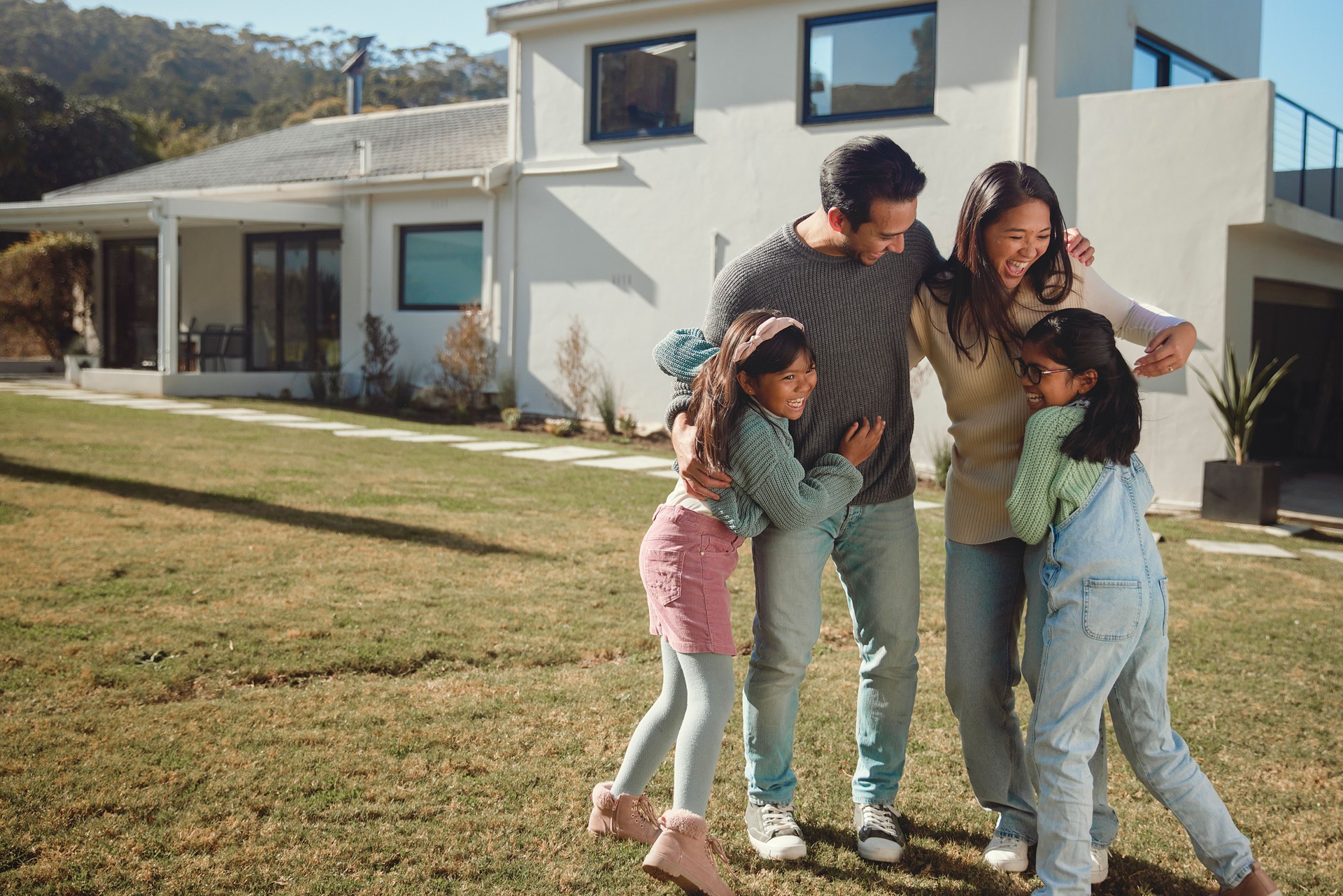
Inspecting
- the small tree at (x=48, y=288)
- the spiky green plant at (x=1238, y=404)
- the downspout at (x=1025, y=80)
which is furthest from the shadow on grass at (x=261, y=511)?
the small tree at (x=48, y=288)

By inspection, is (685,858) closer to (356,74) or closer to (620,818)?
(620,818)

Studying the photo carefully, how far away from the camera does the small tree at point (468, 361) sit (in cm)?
1397

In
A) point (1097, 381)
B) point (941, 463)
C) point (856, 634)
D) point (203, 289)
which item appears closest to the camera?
point (1097, 381)

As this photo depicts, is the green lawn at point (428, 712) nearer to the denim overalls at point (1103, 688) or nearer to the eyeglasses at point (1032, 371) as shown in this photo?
the denim overalls at point (1103, 688)

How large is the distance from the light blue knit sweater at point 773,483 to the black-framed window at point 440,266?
1219 cm

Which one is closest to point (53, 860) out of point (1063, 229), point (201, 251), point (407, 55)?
point (1063, 229)

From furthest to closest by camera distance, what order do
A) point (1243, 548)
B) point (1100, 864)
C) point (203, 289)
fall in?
1. point (203, 289)
2. point (1243, 548)
3. point (1100, 864)

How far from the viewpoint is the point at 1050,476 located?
99.9 inches

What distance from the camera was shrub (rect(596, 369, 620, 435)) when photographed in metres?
13.0

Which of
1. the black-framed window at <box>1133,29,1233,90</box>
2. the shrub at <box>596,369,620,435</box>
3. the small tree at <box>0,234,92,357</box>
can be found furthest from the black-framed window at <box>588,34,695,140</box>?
the small tree at <box>0,234,92,357</box>

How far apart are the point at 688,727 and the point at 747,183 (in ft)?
33.8

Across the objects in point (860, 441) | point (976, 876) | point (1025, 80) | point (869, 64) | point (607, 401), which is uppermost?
point (869, 64)

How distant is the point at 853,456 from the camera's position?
271 centimetres

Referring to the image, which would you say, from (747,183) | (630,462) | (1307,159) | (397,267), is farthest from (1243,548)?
(397,267)
